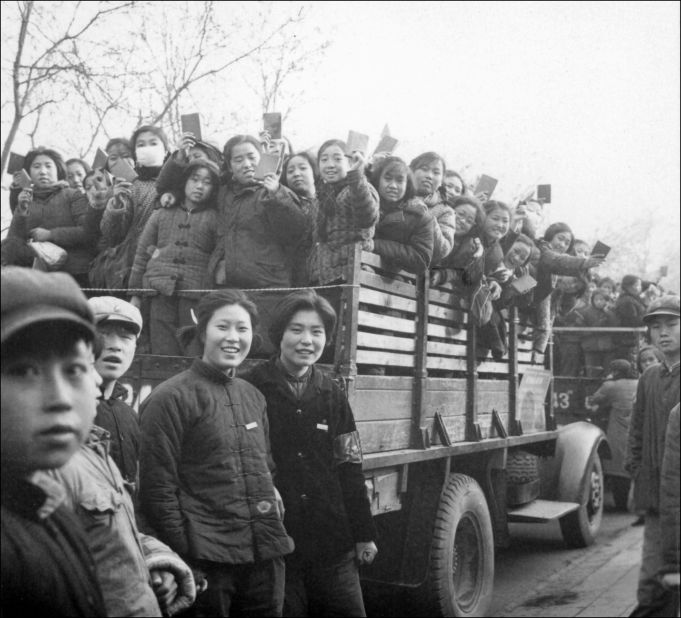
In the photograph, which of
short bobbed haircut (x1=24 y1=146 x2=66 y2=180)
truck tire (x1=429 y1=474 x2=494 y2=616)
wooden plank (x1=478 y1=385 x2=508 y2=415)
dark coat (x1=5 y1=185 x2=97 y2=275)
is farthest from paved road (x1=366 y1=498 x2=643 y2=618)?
short bobbed haircut (x1=24 y1=146 x2=66 y2=180)

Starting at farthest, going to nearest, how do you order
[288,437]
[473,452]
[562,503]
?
[562,503] → [473,452] → [288,437]

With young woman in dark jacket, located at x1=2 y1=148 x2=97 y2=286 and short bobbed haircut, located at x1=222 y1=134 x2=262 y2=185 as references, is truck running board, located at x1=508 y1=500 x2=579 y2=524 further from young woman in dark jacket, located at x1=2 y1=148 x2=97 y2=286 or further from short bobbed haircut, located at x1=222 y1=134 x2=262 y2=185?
young woman in dark jacket, located at x1=2 y1=148 x2=97 y2=286

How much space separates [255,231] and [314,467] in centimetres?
180

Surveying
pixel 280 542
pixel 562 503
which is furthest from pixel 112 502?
pixel 562 503

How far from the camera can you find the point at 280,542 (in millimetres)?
3246

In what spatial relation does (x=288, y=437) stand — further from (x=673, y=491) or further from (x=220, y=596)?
(x=673, y=491)

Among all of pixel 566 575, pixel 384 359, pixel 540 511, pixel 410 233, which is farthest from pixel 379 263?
pixel 566 575

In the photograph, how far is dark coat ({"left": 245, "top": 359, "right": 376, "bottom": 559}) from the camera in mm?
3635

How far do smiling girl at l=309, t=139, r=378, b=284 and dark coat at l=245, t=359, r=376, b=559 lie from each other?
0.84 metres

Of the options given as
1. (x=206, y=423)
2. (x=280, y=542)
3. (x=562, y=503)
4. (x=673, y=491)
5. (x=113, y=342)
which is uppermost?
(x=113, y=342)

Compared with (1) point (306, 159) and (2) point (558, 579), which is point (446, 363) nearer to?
(1) point (306, 159)

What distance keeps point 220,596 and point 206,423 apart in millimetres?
645

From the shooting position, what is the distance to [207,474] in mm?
3188

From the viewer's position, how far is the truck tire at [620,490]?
9961 mm
